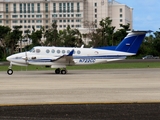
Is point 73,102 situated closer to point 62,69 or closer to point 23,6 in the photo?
point 62,69

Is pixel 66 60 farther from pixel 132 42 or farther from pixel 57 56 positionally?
pixel 132 42

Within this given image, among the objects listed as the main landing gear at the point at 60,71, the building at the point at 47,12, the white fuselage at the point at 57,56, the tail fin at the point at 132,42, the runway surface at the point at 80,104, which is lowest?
the main landing gear at the point at 60,71

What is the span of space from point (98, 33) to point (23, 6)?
77.3 meters

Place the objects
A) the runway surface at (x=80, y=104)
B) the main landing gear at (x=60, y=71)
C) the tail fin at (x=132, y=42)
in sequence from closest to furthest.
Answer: the runway surface at (x=80, y=104) < the main landing gear at (x=60, y=71) < the tail fin at (x=132, y=42)

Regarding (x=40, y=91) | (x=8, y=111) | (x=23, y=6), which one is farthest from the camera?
(x=23, y=6)

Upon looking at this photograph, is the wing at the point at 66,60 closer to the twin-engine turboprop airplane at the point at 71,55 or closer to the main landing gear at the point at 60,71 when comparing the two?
the twin-engine turboprop airplane at the point at 71,55

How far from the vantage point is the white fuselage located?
117 ft

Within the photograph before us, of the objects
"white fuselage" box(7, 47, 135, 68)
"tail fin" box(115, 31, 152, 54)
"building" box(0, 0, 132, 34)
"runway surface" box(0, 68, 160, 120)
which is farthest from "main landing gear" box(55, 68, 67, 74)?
"building" box(0, 0, 132, 34)

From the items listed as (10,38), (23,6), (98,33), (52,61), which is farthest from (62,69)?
(23,6)

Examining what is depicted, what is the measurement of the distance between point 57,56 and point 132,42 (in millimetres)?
6484

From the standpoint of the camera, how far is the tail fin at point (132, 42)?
37406mm

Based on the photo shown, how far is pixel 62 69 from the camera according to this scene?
3544cm

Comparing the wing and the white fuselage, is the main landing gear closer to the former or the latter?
the white fuselage

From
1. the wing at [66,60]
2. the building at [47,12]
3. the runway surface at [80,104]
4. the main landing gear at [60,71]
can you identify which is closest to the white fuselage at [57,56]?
the wing at [66,60]
